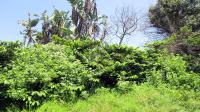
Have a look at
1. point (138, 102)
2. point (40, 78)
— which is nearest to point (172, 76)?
point (138, 102)

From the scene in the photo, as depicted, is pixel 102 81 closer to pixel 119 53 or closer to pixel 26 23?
pixel 119 53

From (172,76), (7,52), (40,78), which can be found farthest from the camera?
(172,76)

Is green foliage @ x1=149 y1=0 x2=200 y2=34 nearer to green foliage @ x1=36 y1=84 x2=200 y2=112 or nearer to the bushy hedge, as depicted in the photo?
the bushy hedge

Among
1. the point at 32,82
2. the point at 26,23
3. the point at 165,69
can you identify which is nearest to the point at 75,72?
the point at 32,82

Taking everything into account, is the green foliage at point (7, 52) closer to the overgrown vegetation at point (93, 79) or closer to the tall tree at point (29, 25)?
the overgrown vegetation at point (93, 79)

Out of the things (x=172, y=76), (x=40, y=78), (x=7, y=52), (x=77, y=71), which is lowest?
(x=172, y=76)

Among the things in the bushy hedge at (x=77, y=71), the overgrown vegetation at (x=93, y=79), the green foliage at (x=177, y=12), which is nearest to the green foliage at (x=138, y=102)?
the overgrown vegetation at (x=93, y=79)

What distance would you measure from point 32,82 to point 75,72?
1.58 m

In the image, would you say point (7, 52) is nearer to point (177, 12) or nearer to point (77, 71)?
point (77, 71)

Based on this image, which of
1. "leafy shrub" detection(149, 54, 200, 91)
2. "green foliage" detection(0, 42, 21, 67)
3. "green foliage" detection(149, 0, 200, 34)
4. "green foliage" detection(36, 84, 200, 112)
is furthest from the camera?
"green foliage" detection(149, 0, 200, 34)

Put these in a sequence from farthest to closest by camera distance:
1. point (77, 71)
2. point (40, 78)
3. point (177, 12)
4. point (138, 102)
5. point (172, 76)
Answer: point (177, 12), point (172, 76), point (77, 71), point (138, 102), point (40, 78)

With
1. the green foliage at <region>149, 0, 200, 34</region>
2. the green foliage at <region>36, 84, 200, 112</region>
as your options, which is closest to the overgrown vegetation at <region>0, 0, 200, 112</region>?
the green foliage at <region>36, 84, 200, 112</region>

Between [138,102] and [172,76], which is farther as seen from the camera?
[172,76]

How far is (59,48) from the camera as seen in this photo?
12.9 m
